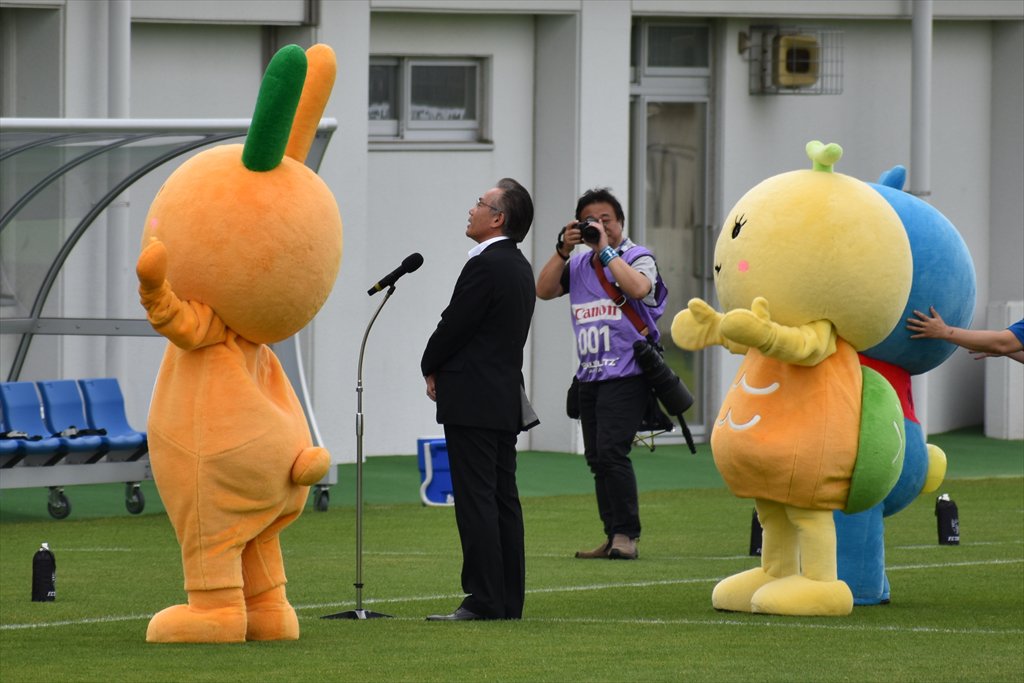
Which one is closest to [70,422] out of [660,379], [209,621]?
[660,379]

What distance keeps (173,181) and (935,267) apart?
12.0 ft

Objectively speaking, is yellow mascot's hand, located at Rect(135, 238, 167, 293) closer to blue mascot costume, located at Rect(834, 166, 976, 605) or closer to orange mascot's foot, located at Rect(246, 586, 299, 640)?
orange mascot's foot, located at Rect(246, 586, 299, 640)

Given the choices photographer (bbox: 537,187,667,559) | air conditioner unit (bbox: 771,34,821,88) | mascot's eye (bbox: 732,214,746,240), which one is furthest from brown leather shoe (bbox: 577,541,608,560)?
air conditioner unit (bbox: 771,34,821,88)

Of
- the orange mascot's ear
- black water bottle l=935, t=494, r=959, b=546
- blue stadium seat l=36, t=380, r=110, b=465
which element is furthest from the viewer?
blue stadium seat l=36, t=380, r=110, b=465

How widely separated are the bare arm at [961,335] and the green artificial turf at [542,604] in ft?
4.18

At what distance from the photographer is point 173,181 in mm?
8258

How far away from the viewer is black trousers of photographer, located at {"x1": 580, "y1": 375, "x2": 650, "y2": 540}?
38.4 feet

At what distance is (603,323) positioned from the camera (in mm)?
11695

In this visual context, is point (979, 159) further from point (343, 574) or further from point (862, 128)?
point (343, 574)

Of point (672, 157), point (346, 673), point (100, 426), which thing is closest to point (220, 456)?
point (346, 673)

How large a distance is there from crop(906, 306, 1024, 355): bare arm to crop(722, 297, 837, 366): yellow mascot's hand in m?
0.57

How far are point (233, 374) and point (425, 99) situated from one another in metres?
10.7

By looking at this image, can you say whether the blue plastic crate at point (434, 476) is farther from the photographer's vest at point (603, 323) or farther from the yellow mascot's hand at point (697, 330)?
the yellow mascot's hand at point (697, 330)

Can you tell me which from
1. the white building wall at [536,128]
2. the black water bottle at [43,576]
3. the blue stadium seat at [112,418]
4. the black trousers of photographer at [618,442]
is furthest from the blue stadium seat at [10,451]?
the black trousers of photographer at [618,442]
